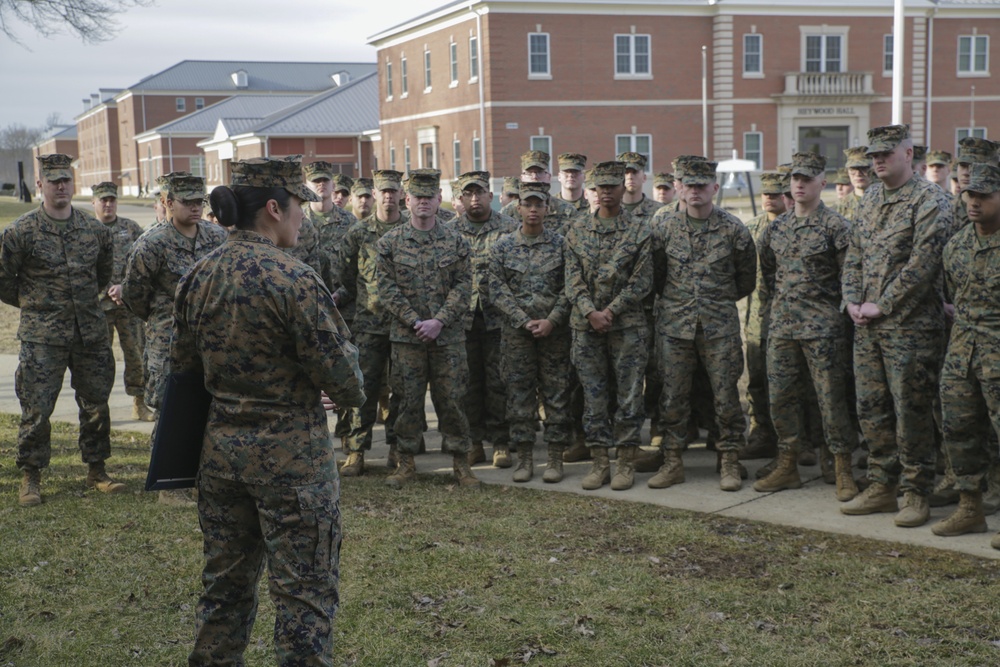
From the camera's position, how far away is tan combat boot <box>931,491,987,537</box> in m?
6.67

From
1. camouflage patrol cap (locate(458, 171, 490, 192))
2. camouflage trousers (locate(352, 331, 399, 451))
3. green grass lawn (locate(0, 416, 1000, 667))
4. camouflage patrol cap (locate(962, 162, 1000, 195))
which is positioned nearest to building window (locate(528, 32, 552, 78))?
camouflage patrol cap (locate(458, 171, 490, 192))

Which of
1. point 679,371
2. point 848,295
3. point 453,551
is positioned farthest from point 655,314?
point 453,551

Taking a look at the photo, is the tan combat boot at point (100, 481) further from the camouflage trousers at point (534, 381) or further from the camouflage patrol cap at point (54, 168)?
the camouflage trousers at point (534, 381)

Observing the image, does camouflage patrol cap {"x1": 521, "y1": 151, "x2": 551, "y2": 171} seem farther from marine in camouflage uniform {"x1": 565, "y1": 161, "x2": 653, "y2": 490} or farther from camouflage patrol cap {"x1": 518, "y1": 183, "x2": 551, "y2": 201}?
marine in camouflage uniform {"x1": 565, "y1": 161, "x2": 653, "y2": 490}

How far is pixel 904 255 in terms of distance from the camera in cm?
688

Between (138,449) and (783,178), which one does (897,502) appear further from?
(138,449)

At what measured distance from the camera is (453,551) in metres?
6.55

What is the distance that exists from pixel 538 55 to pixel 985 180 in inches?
1497

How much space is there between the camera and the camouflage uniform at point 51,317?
780 cm

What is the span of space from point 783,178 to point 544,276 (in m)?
2.26

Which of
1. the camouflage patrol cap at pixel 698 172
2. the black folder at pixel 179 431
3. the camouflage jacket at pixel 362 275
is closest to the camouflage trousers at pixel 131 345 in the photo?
the camouflage jacket at pixel 362 275

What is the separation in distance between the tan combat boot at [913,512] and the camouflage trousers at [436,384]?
3158 millimetres

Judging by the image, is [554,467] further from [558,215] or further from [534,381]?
[558,215]

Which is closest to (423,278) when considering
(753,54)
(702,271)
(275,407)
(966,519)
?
(702,271)
